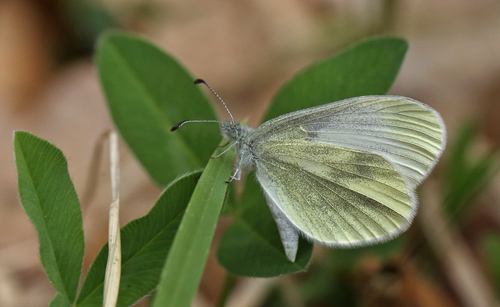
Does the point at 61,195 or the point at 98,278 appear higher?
the point at 61,195

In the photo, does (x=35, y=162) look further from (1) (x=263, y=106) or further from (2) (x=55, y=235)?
(1) (x=263, y=106)

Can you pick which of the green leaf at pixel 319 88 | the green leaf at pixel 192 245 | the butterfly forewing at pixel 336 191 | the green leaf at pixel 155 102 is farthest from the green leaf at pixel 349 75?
the green leaf at pixel 192 245

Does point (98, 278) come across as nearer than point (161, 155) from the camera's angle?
Yes

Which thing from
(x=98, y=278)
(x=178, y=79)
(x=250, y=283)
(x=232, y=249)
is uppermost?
(x=178, y=79)

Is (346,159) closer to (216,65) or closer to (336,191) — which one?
(336,191)

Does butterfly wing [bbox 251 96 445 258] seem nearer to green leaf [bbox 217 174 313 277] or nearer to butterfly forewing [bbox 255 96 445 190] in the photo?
butterfly forewing [bbox 255 96 445 190]

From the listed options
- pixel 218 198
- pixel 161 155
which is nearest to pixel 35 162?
pixel 218 198

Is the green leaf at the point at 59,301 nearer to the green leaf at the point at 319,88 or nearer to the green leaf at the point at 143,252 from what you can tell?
the green leaf at the point at 143,252

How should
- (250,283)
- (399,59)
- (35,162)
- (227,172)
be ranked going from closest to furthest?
(35,162) < (227,172) < (399,59) < (250,283)
